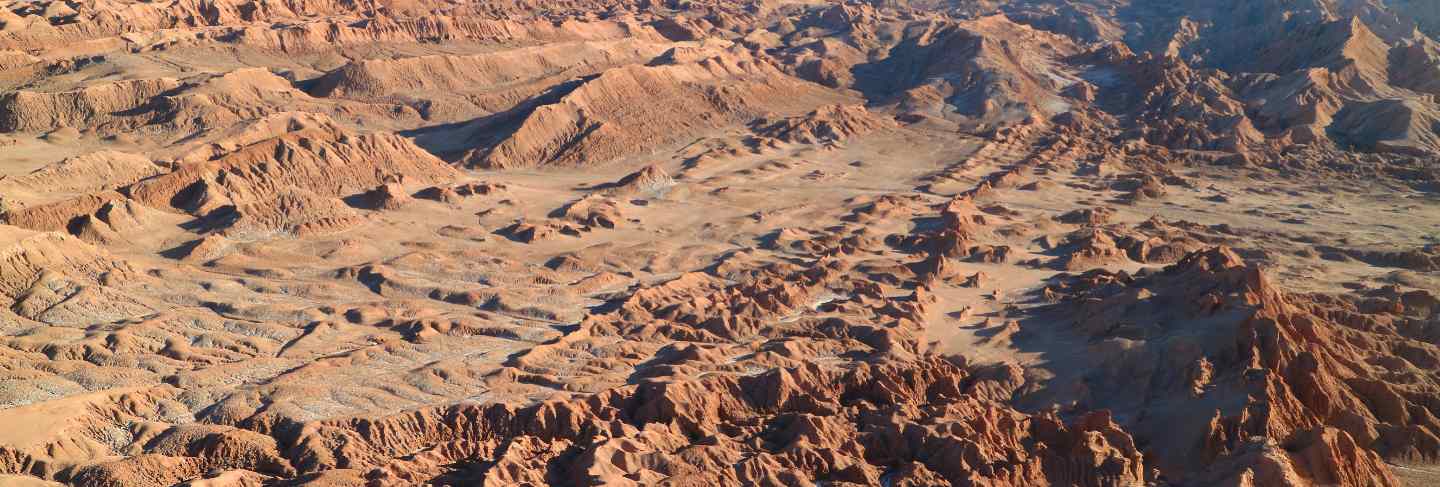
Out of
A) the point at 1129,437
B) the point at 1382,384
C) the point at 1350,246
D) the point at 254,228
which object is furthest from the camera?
the point at 1350,246

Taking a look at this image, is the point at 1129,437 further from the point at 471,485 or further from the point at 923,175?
the point at 923,175

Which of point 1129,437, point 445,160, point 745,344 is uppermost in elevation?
point 1129,437

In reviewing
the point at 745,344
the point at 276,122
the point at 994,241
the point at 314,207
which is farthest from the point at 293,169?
the point at 994,241

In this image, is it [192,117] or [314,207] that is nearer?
[314,207]

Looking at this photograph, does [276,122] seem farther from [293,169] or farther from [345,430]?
[345,430]

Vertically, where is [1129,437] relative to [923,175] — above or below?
above

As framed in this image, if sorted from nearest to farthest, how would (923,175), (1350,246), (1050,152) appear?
(1350,246) < (923,175) < (1050,152)

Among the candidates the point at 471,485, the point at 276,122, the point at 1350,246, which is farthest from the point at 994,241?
the point at 276,122
